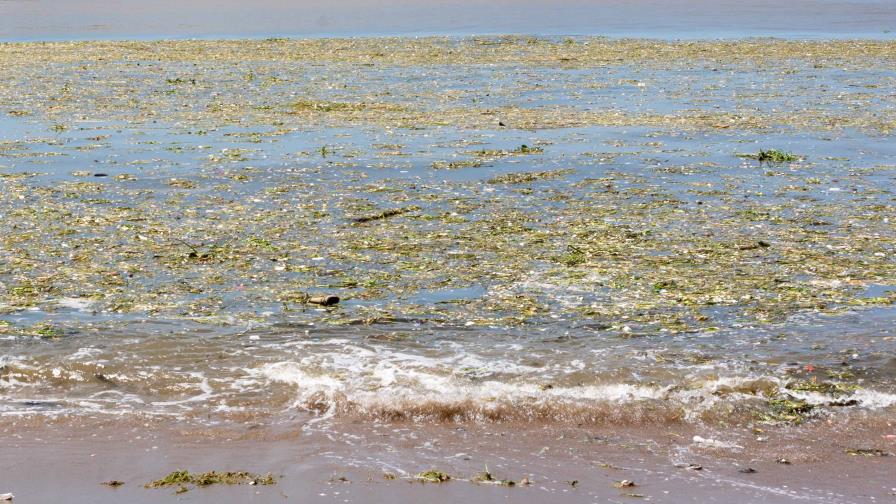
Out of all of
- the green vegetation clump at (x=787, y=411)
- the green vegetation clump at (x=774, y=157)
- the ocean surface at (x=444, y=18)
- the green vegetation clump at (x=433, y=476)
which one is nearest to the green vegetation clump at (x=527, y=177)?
the green vegetation clump at (x=774, y=157)

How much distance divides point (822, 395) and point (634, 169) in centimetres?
917

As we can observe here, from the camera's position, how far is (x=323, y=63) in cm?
3594

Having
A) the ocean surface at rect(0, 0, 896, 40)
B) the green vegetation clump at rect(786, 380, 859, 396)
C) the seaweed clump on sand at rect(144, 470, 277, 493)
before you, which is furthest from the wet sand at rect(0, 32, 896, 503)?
the ocean surface at rect(0, 0, 896, 40)

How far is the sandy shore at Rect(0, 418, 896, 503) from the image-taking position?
807 centimetres

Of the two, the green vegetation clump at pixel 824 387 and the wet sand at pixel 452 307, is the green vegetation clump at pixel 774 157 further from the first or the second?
the green vegetation clump at pixel 824 387

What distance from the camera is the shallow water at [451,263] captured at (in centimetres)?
1043

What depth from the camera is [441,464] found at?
344 inches

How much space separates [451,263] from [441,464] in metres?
5.21

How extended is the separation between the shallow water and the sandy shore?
487mm

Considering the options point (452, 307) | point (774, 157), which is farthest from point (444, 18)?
point (452, 307)

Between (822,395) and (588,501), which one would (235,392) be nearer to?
(588,501)

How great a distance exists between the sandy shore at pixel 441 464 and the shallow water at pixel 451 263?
0.49 metres

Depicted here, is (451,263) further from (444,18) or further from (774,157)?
(444,18)

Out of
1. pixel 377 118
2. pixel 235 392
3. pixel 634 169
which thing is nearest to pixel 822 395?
pixel 235 392
